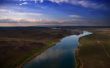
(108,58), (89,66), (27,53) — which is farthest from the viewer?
(27,53)

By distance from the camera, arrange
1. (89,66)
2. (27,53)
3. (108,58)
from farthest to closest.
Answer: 1. (27,53)
2. (108,58)
3. (89,66)

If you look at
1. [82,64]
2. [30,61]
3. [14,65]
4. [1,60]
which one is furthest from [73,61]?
[1,60]

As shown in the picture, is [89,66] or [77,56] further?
[77,56]

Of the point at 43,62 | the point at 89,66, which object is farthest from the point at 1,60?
the point at 89,66

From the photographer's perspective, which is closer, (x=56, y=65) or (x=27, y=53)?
(x=56, y=65)

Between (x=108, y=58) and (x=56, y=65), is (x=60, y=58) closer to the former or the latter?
(x=56, y=65)

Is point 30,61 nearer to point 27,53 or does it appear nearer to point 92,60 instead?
point 27,53

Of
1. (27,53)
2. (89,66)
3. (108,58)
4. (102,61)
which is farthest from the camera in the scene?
(27,53)

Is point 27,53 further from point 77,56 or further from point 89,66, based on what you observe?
point 89,66
